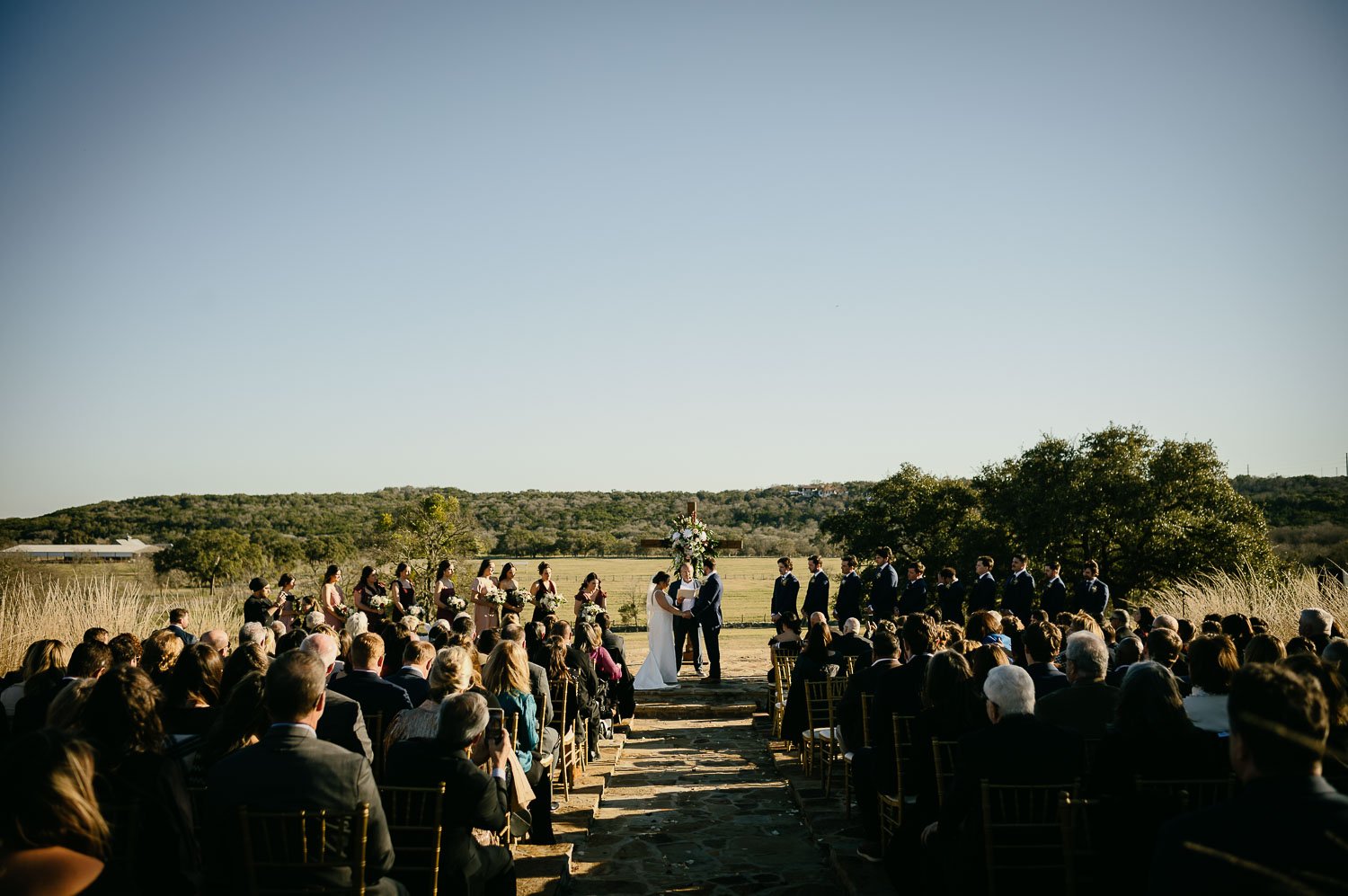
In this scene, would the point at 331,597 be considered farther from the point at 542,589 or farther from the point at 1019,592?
the point at 1019,592

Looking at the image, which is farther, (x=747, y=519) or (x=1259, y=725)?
(x=747, y=519)

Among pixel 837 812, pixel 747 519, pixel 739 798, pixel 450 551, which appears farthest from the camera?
pixel 747 519

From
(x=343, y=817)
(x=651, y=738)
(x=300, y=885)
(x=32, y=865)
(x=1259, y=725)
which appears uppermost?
(x=1259, y=725)

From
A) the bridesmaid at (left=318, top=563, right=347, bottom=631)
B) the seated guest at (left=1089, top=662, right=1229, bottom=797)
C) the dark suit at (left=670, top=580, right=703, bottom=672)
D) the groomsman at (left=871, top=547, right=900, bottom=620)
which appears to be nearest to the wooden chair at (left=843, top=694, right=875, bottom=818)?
the seated guest at (left=1089, top=662, right=1229, bottom=797)

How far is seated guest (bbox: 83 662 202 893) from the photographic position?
3225 mm

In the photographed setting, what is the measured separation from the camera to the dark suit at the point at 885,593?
1527cm

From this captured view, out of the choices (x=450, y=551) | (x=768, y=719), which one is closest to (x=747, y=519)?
(x=450, y=551)

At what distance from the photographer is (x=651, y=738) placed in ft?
36.4

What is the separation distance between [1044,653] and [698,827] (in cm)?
311

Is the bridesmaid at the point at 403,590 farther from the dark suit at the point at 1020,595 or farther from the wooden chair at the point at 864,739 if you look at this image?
the dark suit at the point at 1020,595

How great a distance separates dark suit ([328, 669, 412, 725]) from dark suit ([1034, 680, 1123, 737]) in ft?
13.4

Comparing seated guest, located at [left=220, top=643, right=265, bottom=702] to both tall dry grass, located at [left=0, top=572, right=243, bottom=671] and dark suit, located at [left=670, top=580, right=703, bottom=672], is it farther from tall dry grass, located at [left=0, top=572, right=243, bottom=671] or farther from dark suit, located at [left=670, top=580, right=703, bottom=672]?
dark suit, located at [left=670, top=580, right=703, bottom=672]

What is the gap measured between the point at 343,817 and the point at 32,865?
41.5 inches

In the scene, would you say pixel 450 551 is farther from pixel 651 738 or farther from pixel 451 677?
pixel 451 677
